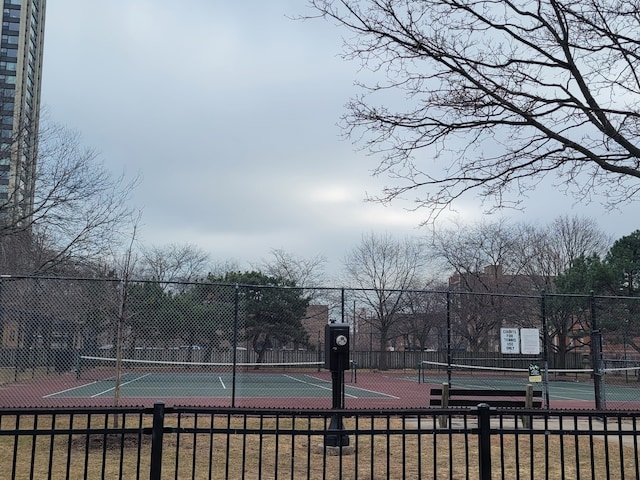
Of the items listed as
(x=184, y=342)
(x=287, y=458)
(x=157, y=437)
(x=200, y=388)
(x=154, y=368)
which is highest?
(x=184, y=342)

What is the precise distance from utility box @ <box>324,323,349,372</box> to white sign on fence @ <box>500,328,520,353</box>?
680cm

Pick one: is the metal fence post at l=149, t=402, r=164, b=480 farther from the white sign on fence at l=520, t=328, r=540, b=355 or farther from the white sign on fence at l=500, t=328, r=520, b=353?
the white sign on fence at l=500, t=328, r=520, b=353

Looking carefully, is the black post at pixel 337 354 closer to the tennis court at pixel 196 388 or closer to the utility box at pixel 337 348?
the utility box at pixel 337 348

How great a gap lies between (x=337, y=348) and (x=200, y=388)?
12.7 meters

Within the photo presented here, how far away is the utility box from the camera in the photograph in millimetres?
8578

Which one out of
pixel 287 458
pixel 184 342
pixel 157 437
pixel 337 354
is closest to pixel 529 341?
pixel 337 354

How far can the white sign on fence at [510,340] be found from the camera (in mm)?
14102

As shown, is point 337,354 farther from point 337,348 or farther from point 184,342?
point 184,342

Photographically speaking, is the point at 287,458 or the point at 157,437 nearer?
the point at 157,437

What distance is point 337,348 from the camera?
28.3 ft

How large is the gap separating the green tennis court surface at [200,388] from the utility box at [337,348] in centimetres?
805

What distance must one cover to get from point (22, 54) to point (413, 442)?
103 m

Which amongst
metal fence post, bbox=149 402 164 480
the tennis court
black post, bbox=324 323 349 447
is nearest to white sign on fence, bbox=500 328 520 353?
the tennis court

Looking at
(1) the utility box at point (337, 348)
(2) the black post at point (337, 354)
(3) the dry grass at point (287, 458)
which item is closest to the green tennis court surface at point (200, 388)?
(3) the dry grass at point (287, 458)
